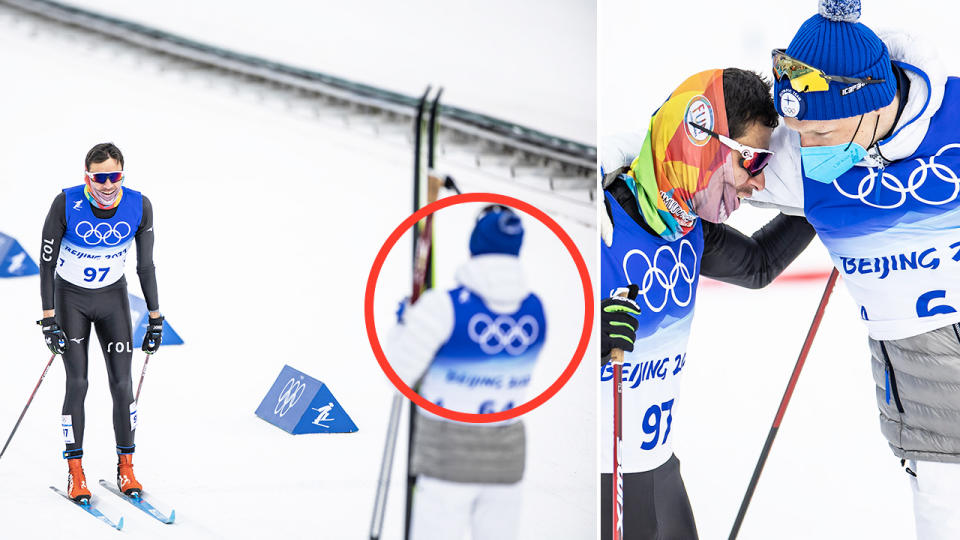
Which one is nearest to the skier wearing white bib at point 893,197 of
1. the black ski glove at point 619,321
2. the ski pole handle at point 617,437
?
the black ski glove at point 619,321

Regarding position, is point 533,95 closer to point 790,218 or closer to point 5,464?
point 790,218

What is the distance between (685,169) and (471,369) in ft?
2.44

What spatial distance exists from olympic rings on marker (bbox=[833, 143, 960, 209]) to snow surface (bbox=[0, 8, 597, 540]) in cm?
81

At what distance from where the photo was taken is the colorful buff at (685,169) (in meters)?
2.30

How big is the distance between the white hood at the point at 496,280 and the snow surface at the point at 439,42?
44 cm

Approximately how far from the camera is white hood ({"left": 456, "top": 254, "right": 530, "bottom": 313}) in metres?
2.39

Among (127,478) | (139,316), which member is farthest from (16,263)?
(127,478)

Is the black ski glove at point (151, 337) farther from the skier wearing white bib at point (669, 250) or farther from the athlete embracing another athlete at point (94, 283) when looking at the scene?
the skier wearing white bib at point (669, 250)

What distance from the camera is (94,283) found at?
2369 mm

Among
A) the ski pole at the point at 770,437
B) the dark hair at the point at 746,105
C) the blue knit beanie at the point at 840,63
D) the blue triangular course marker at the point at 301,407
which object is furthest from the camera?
the ski pole at the point at 770,437

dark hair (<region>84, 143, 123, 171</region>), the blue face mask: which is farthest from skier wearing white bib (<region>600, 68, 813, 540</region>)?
dark hair (<region>84, 143, 123, 171</region>)

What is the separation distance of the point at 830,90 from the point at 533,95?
818mm

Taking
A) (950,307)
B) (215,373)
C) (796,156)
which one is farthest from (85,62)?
(950,307)

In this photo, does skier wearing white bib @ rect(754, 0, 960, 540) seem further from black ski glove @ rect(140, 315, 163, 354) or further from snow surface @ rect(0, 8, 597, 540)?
black ski glove @ rect(140, 315, 163, 354)
